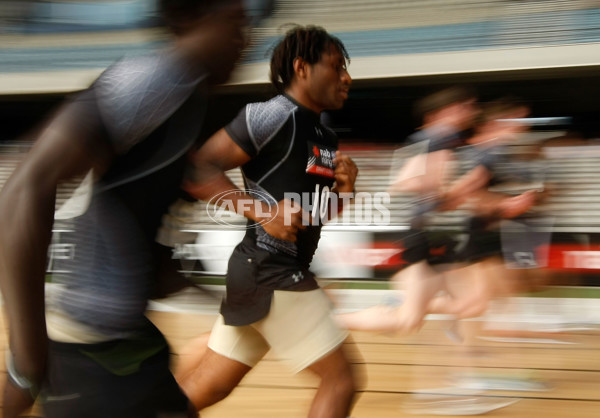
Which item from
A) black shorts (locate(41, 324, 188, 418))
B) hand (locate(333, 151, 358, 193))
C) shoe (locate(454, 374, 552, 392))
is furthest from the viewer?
shoe (locate(454, 374, 552, 392))

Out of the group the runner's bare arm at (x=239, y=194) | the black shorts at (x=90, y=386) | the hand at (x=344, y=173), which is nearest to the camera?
the black shorts at (x=90, y=386)

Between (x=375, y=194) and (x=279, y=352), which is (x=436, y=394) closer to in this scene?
(x=279, y=352)

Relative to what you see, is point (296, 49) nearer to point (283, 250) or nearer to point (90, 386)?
point (283, 250)

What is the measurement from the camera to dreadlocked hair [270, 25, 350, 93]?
308 centimetres

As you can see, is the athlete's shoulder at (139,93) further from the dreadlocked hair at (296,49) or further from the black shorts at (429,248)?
the black shorts at (429,248)

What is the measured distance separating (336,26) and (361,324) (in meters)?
12.3

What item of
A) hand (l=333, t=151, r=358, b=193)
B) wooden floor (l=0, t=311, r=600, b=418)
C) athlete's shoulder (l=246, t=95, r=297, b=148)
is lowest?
wooden floor (l=0, t=311, r=600, b=418)

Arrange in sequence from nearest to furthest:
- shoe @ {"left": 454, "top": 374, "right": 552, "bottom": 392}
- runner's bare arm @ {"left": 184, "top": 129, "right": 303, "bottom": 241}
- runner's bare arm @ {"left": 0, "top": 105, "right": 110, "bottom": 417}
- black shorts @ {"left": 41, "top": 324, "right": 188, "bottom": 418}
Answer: runner's bare arm @ {"left": 0, "top": 105, "right": 110, "bottom": 417}
black shorts @ {"left": 41, "top": 324, "right": 188, "bottom": 418}
runner's bare arm @ {"left": 184, "top": 129, "right": 303, "bottom": 241}
shoe @ {"left": 454, "top": 374, "right": 552, "bottom": 392}

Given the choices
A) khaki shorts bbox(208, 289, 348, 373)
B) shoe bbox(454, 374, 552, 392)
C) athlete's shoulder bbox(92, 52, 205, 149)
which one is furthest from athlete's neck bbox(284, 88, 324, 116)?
shoe bbox(454, 374, 552, 392)

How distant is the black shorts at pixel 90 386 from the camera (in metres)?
1.54

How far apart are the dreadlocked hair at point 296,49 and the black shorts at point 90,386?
1.71m

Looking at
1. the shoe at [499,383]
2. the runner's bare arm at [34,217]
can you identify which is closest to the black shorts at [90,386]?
the runner's bare arm at [34,217]

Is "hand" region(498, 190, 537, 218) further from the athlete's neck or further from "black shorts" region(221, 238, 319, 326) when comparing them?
"black shorts" region(221, 238, 319, 326)

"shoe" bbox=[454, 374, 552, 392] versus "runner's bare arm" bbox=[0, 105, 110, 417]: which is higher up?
"runner's bare arm" bbox=[0, 105, 110, 417]
